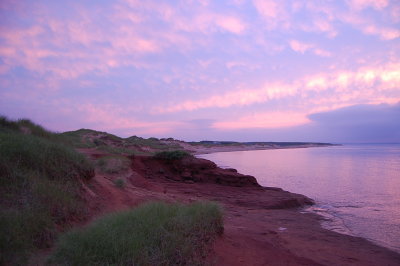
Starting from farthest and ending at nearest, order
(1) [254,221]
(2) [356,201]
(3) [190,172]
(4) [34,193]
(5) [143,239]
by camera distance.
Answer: (3) [190,172]
(2) [356,201]
(1) [254,221]
(4) [34,193]
(5) [143,239]

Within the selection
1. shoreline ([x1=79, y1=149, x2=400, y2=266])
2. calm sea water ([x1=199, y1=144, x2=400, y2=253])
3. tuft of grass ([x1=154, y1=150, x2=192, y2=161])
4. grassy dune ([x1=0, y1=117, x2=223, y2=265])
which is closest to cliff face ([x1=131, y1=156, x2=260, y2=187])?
shoreline ([x1=79, y1=149, x2=400, y2=266])

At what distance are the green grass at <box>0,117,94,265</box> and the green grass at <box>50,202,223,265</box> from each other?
2.26ft

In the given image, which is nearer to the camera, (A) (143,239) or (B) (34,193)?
(A) (143,239)

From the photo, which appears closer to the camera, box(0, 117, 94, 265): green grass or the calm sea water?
box(0, 117, 94, 265): green grass

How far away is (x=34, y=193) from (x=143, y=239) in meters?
2.78

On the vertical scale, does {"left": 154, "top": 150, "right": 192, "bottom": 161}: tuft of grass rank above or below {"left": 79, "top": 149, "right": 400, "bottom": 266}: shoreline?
above

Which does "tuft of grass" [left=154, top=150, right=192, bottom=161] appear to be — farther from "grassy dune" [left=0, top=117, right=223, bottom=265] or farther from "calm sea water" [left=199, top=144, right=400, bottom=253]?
"grassy dune" [left=0, top=117, right=223, bottom=265]

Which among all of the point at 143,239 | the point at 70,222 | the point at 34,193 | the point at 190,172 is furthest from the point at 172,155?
the point at 143,239

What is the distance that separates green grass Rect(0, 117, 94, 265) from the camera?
504cm

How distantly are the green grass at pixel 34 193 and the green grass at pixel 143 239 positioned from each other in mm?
687

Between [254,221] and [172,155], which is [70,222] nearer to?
[254,221]

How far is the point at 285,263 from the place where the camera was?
6664mm

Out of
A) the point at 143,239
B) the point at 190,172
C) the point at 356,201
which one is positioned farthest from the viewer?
the point at 190,172

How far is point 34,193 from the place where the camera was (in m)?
6.53
